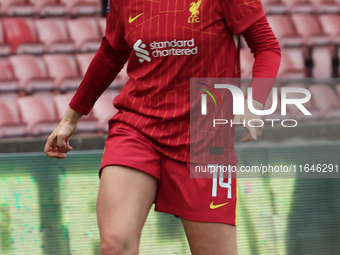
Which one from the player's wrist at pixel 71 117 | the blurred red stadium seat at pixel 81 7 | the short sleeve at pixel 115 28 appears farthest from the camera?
the blurred red stadium seat at pixel 81 7

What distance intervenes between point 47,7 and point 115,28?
441 centimetres

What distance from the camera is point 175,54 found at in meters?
1.23

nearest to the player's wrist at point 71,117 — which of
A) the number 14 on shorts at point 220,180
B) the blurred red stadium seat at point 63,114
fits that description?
the number 14 on shorts at point 220,180

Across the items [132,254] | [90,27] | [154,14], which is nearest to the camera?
[132,254]

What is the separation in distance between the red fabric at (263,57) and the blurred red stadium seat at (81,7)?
180 inches

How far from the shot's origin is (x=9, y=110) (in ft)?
12.3

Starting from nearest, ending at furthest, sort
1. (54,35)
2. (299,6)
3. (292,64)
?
(292,64), (54,35), (299,6)

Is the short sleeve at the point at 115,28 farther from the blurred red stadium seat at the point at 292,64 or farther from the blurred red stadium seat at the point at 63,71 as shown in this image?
the blurred red stadium seat at the point at 292,64

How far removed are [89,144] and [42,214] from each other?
0.75m

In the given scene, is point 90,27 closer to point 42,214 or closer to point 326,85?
point 326,85

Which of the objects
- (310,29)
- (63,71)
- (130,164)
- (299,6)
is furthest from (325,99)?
(130,164)

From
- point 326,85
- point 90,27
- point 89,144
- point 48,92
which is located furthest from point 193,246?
point 90,27

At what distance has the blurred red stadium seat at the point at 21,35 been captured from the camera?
4.68 metres

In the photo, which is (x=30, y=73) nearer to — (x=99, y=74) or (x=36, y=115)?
(x=36, y=115)
